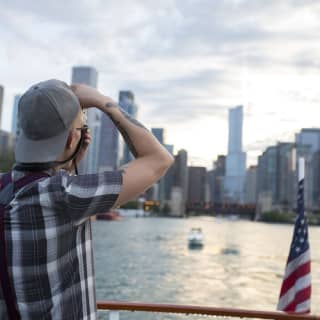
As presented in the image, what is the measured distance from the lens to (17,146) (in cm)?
112

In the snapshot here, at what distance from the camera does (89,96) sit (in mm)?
1252

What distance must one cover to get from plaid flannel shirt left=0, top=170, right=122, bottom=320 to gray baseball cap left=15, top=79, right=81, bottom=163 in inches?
2.7

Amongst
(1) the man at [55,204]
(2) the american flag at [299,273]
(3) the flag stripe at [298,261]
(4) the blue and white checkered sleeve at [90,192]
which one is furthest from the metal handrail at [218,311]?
(4) the blue and white checkered sleeve at [90,192]

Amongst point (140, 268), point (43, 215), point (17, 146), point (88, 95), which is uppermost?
point (88, 95)

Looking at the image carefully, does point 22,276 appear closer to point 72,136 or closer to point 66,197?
point 66,197

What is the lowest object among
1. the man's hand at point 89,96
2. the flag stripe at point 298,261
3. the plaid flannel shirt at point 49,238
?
the flag stripe at point 298,261

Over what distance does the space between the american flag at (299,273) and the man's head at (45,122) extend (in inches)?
102

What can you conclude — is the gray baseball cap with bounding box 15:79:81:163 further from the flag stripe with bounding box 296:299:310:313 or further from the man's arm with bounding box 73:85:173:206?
the flag stripe with bounding box 296:299:310:313

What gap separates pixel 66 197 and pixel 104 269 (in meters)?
24.9

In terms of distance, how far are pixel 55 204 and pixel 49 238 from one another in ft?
0.25

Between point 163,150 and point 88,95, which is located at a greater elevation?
point 88,95

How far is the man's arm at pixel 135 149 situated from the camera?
1.15 m

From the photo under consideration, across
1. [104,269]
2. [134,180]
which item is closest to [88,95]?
[134,180]

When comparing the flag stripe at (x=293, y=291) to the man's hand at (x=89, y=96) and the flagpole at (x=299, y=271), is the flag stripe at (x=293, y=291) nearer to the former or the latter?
the flagpole at (x=299, y=271)
